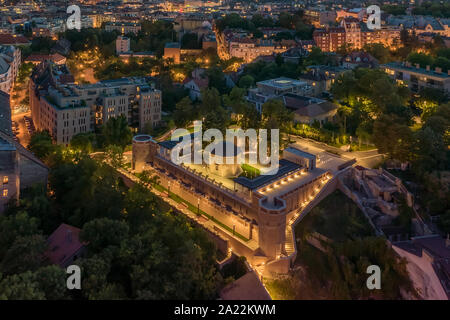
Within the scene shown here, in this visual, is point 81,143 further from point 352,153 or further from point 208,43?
point 208,43

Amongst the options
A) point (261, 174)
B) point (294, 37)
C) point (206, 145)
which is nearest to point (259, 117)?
point (206, 145)

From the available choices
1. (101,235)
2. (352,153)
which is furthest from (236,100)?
(101,235)

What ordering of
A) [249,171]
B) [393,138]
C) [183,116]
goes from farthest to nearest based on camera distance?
[183,116]
[393,138]
[249,171]

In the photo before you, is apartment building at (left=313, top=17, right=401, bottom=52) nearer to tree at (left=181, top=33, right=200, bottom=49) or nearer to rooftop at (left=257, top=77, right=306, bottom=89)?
tree at (left=181, top=33, right=200, bottom=49)

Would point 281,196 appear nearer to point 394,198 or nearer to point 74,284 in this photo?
point 394,198

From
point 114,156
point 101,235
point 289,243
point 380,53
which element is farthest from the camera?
point 380,53

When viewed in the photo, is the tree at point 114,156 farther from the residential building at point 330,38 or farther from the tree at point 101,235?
the residential building at point 330,38

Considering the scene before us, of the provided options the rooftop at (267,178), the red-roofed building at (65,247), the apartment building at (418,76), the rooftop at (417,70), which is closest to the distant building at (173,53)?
the apartment building at (418,76)

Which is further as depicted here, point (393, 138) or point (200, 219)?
point (393, 138)
